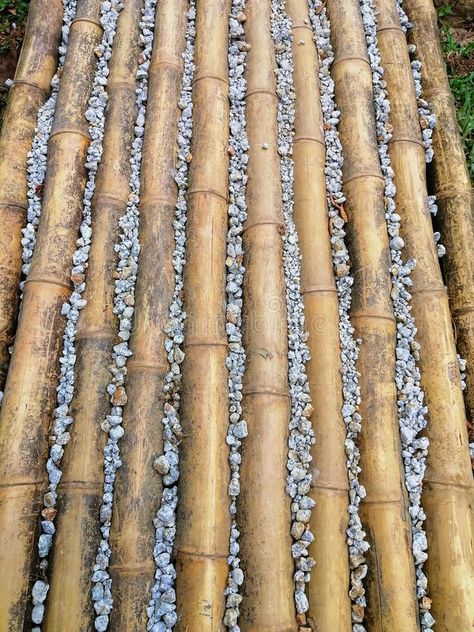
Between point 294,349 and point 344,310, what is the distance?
0.35 m

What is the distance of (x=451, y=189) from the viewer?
3.14m

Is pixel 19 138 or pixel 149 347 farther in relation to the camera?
pixel 19 138

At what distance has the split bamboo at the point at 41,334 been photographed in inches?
90.0

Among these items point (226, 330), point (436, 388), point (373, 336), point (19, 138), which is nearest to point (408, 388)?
point (436, 388)

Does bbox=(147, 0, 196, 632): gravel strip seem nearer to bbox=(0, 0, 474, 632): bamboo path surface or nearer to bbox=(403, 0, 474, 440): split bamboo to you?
bbox=(0, 0, 474, 632): bamboo path surface

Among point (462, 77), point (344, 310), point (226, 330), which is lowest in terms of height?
point (226, 330)

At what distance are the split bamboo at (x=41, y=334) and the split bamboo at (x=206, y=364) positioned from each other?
0.61 metres

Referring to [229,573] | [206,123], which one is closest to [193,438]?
[229,573]

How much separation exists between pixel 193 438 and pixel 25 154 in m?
1.86

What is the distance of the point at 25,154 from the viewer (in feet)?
10.1

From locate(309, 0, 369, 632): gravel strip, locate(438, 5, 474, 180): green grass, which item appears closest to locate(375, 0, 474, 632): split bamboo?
locate(309, 0, 369, 632): gravel strip

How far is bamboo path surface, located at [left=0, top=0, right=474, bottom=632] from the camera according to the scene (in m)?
2.28

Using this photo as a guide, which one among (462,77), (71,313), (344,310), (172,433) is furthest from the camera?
(462,77)

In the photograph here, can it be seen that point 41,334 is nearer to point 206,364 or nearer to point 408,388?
point 206,364
